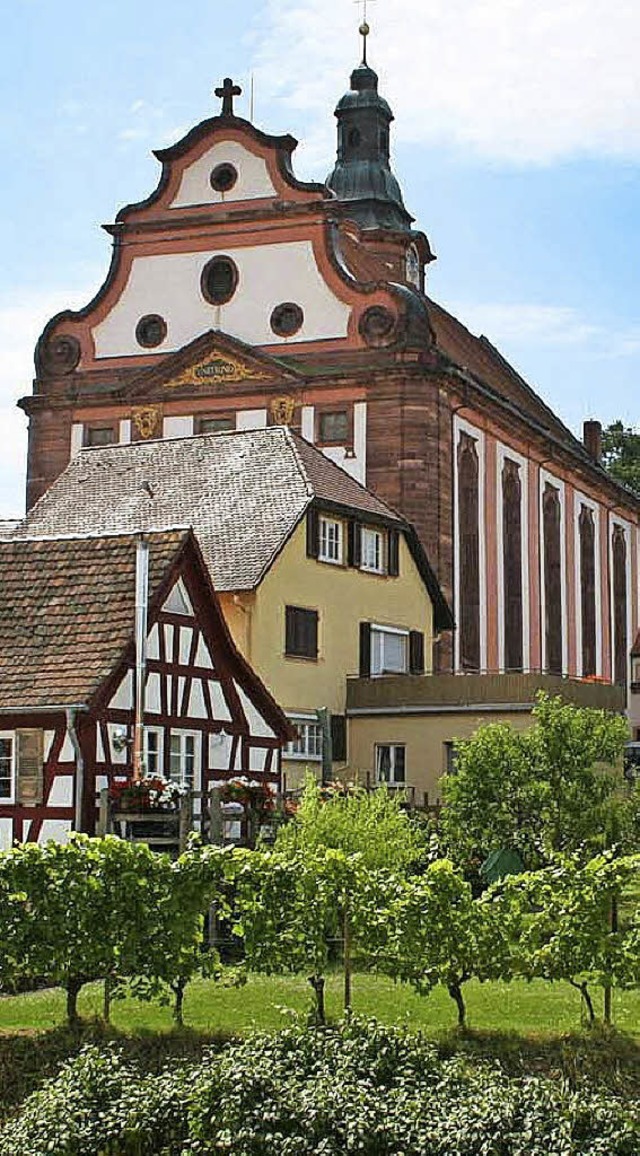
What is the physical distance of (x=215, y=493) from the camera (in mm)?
47625

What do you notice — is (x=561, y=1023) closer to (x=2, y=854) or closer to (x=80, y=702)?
(x=2, y=854)

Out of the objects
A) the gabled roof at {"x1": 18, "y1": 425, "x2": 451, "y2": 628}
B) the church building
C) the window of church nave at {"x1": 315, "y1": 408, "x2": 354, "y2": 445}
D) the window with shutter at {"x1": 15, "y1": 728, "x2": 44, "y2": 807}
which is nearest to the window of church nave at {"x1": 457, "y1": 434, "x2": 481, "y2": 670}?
the church building

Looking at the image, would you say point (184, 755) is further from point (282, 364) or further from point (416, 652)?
point (282, 364)

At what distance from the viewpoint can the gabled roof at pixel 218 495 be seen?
45156 mm

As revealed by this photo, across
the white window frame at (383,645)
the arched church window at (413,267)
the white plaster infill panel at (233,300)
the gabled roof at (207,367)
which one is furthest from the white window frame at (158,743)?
the arched church window at (413,267)

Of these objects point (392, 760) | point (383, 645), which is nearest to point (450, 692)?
point (392, 760)

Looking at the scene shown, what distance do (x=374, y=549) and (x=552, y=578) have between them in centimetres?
2804

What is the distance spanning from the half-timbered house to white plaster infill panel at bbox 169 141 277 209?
2934cm

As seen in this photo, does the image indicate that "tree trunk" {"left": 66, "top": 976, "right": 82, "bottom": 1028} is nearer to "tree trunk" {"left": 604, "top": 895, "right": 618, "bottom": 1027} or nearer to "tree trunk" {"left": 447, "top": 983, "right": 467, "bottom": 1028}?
"tree trunk" {"left": 447, "top": 983, "right": 467, "bottom": 1028}

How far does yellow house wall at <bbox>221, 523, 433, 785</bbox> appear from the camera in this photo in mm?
44281

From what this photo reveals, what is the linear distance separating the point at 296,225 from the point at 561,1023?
4248cm

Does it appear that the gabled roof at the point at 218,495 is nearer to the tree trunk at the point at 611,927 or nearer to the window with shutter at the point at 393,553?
the window with shutter at the point at 393,553

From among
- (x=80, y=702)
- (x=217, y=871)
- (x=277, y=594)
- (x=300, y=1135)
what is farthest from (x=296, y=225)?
(x=300, y=1135)

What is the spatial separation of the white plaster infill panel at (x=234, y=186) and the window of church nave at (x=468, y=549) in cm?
1013
